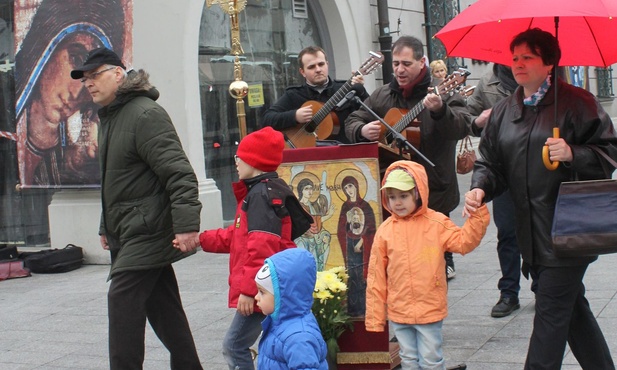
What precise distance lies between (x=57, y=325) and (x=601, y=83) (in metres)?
24.4

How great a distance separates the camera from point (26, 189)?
11.3 m

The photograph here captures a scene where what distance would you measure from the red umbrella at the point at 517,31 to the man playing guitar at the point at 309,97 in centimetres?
140

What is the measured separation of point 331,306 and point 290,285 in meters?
1.42

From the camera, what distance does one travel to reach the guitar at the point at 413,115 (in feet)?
19.0

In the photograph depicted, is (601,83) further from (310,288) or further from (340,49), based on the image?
(310,288)

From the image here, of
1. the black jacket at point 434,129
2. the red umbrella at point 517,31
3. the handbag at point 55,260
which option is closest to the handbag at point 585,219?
the red umbrella at point 517,31

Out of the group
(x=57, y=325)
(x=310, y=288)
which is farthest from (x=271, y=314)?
(x=57, y=325)

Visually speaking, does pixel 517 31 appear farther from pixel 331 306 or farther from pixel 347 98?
pixel 331 306

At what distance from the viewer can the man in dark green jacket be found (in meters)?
4.89

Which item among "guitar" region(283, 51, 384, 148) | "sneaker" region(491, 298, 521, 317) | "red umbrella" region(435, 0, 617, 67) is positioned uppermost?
"red umbrella" region(435, 0, 617, 67)

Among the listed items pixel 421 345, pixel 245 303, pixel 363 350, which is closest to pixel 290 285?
pixel 245 303

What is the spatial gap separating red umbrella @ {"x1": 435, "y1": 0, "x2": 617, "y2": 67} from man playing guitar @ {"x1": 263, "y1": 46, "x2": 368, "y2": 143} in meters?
1.40

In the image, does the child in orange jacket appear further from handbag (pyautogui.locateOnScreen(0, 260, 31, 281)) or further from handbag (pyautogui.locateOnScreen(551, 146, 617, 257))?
handbag (pyautogui.locateOnScreen(0, 260, 31, 281))

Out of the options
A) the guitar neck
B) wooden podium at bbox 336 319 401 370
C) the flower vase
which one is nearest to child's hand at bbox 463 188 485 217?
wooden podium at bbox 336 319 401 370
